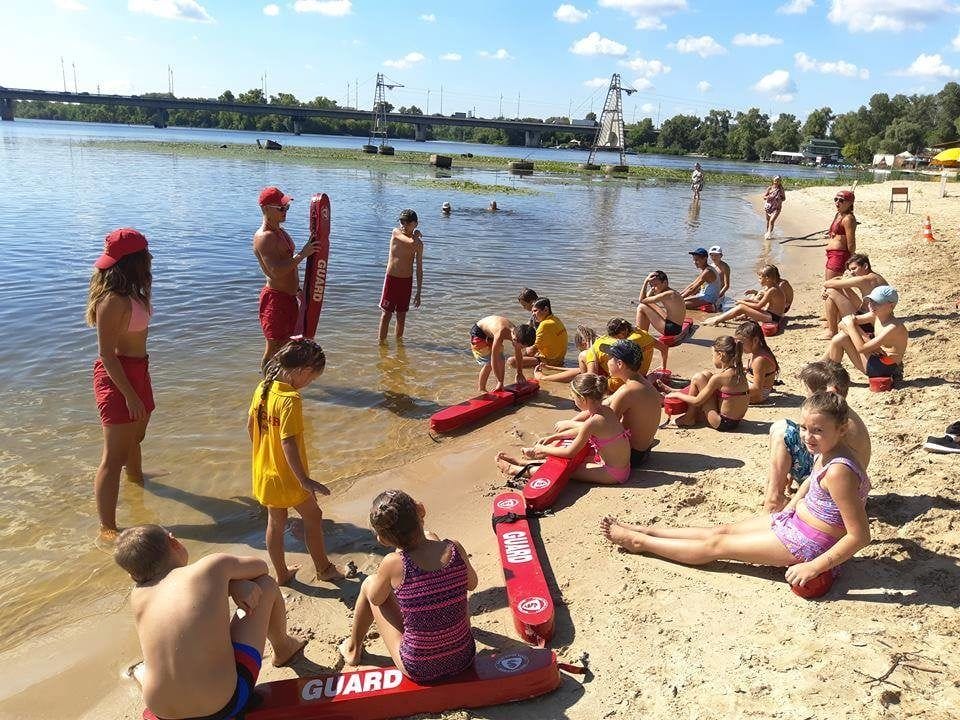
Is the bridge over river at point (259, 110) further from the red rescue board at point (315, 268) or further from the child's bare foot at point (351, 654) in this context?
the child's bare foot at point (351, 654)

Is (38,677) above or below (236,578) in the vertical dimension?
below

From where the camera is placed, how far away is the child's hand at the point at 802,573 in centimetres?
365

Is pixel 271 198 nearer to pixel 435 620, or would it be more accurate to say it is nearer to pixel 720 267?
pixel 435 620

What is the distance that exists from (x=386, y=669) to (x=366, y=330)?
24.9ft

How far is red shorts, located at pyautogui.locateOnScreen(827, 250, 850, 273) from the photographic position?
10344 mm

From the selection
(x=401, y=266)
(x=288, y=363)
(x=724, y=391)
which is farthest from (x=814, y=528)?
(x=401, y=266)

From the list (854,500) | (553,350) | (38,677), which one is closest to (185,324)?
(553,350)

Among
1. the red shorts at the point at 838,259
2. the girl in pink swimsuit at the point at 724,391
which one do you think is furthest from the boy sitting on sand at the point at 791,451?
the red shorts at the point at 838,259

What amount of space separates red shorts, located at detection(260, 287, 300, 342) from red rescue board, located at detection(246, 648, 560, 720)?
14.6 ft

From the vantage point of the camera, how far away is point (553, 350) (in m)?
8.74

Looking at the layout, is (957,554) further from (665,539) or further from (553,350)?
(553,350)

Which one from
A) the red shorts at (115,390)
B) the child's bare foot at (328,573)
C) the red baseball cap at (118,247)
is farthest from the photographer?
the red shorts at (115,390)

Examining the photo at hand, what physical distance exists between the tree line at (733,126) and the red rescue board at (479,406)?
95511 millimetres

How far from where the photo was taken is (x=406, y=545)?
3.14 meters
